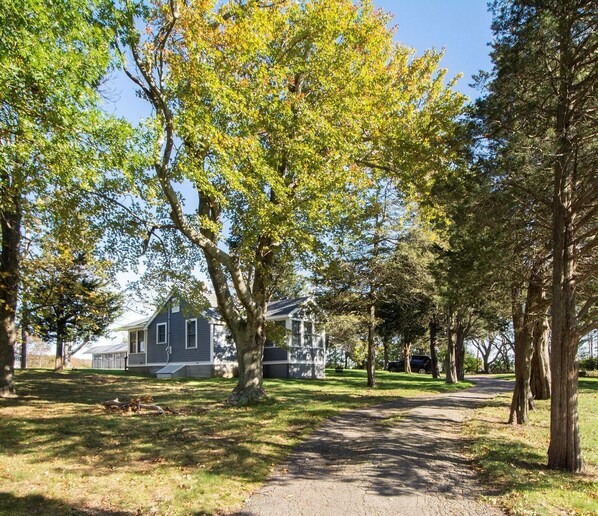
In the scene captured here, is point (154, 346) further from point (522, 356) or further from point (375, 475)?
point (375, 475)

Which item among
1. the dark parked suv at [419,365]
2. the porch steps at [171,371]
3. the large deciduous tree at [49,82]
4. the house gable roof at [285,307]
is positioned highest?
the large deciduous tree at [49,82]

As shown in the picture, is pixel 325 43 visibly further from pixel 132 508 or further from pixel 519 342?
pixel 132 508

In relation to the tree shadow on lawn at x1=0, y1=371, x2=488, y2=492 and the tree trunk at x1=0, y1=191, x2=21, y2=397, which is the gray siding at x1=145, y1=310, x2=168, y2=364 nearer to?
the tree shadow on lawn at x1=0, y1=371, x2=488, y2=492

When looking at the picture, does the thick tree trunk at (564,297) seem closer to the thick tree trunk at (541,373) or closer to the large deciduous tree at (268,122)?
the large deciduous tree at (268,122)

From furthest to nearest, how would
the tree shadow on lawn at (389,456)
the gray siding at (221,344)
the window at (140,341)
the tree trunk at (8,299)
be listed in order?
1. the window at (140,341)
2. the gray siding at (221,344)
3. the tree trunk at (8,299)
4. the tree shadow on lawn at (389,456)

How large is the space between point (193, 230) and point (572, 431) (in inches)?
386

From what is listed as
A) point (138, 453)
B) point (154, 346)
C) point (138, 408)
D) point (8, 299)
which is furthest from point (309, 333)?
point (138, 453)

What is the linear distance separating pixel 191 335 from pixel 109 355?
33312 mm

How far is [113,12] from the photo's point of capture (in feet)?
30.3

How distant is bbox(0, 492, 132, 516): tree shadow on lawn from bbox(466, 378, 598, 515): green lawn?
5.10 meters

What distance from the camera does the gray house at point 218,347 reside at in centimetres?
2861

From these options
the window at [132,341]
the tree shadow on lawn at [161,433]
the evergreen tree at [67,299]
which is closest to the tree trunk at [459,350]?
the tree shadow on lawn at [161,433]

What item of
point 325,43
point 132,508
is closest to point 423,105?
point 325,43

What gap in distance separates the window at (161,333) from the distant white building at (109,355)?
2117 cm
